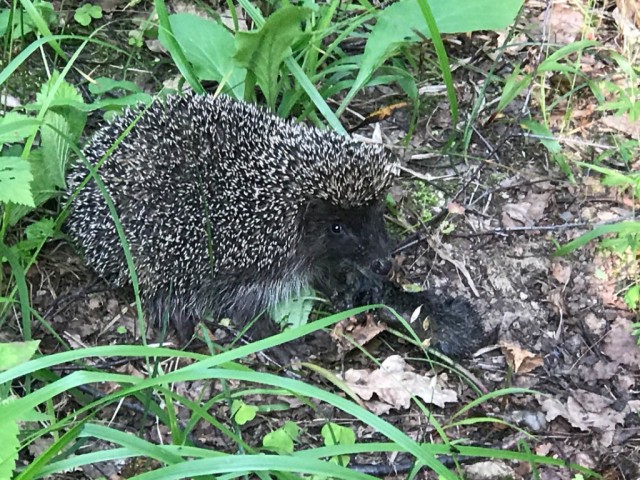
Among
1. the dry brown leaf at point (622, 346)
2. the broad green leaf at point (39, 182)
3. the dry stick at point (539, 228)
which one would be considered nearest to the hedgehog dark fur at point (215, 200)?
the broad green leaf at point (39, 182)

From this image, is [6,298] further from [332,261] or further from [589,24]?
[589,24]

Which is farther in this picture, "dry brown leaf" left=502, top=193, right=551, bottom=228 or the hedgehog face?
"dry brown leaf" left=502, top=193, right=551, bottom=228

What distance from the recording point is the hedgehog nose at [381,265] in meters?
4.19

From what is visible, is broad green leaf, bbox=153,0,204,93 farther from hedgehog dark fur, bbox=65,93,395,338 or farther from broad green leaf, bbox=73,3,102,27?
broad green leaf, bbox=73,3,102,27

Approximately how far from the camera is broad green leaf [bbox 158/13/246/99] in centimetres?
463

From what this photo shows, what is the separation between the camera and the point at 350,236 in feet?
14.0

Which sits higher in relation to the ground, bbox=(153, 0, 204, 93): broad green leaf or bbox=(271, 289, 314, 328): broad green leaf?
bbox=(153, 0, 204, 93): broad green leaf

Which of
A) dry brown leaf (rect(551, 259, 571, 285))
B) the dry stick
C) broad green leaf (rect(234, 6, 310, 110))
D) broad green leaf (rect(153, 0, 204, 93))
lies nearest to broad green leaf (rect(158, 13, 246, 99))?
broad green leaf (rect(153, 0, 204, 93))

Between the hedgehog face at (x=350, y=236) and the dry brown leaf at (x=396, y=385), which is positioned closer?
the dry brown leaf at (x=396, y=385)

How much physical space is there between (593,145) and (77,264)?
3.58 m

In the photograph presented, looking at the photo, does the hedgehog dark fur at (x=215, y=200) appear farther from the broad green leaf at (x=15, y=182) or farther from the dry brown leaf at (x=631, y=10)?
the dry brown leaf at (x=631, y=10)

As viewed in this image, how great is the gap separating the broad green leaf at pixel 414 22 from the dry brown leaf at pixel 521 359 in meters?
2.00

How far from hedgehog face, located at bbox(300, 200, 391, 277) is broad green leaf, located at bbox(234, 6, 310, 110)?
955 millimetres

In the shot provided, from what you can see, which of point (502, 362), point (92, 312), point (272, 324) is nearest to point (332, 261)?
point (272, 324)
